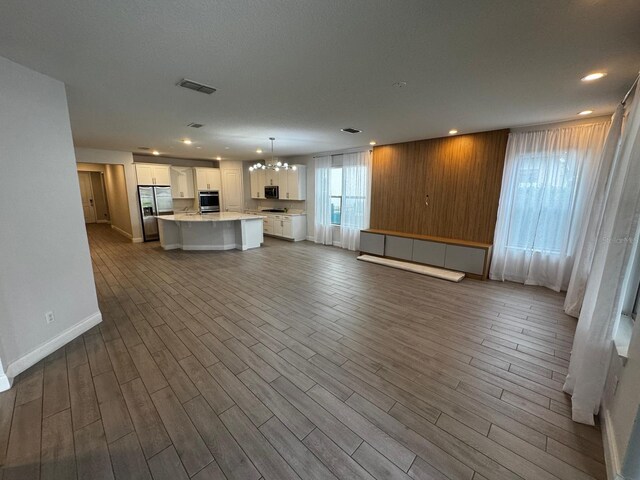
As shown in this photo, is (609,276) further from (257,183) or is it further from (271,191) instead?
(257,183)

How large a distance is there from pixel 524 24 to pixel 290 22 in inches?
61.7

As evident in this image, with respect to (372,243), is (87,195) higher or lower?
higher

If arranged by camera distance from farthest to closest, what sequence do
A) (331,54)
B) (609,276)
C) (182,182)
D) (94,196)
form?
(94,196), (182,182), (331,54), (609,276)

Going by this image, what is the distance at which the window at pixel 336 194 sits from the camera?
7.36 meters

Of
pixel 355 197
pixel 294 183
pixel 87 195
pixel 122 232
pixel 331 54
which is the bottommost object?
pixel 122 232

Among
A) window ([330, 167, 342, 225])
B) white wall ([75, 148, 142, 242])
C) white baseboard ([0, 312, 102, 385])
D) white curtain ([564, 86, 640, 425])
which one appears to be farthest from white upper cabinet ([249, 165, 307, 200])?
white curtain ([564, 86, 640, 425])

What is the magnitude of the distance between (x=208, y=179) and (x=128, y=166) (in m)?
2.34

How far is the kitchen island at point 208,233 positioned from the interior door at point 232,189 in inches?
107

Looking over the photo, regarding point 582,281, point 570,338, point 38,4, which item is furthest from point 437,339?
point 38,4

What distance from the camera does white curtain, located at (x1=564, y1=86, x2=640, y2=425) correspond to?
1.72 meters

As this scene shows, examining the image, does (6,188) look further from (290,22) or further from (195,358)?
(290,22)

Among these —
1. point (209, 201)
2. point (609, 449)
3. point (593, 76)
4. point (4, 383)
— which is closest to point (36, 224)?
point (4, 383)

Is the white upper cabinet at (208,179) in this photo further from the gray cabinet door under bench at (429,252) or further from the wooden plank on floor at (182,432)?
the wooden plank on floor at (182,432)

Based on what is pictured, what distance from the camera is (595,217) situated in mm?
3098
